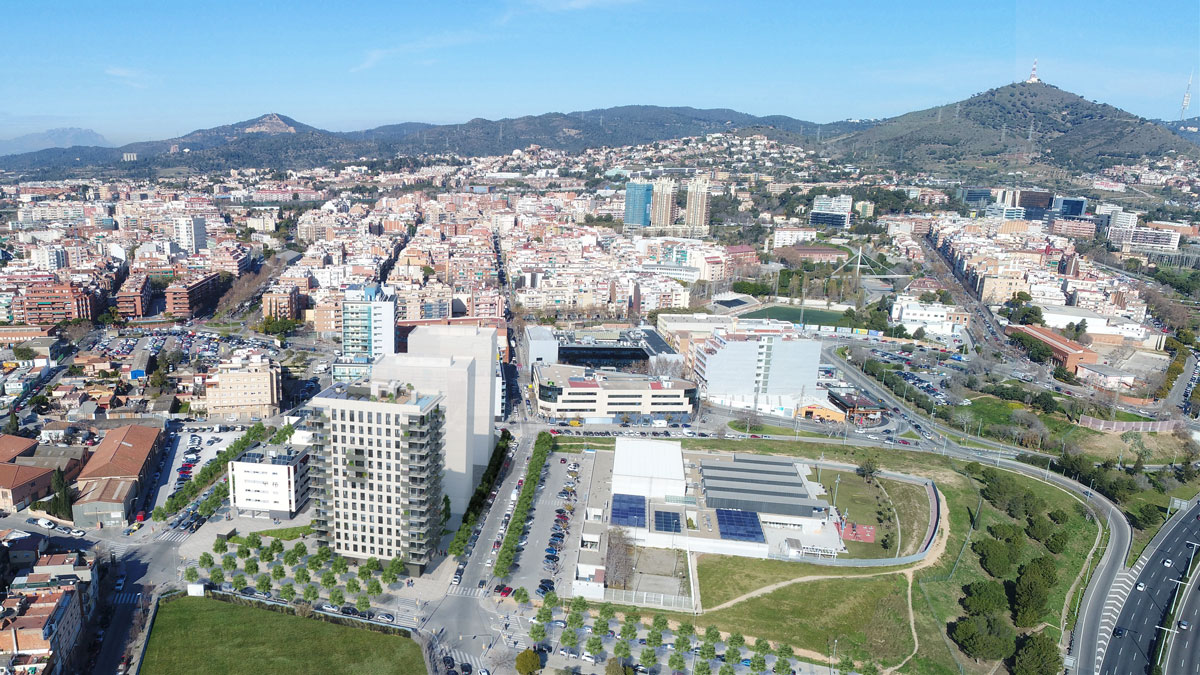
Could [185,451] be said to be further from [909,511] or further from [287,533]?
[909,511]

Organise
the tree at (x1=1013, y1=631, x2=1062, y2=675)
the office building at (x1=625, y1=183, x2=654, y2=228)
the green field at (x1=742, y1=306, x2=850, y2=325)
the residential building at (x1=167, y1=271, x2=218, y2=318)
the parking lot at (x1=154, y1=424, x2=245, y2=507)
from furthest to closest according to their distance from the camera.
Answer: the office building at (x1=625, y1=183, x2=654, y2=228)
the green field at (x1=742, y1=306, x2=850, y2=325)
the residential building at (x1=167, y1=271, x2=218, y2=318)
the parking lot at (x1=154, y1=424, x2=245, y2=507)
the tree at (x1=1013, y1=631, x2=1062, y2=675)

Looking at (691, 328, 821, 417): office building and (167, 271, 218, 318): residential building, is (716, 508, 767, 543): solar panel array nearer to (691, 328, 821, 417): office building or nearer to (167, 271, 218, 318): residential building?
(691, 328, 821, 417): office building

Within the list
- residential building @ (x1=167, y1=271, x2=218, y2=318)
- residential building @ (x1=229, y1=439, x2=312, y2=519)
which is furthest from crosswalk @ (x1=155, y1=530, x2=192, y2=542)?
residential building @ (x1=167, y1=271, x2=218, y2=318)

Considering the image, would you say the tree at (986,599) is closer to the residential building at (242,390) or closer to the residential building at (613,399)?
the residential building at (613,399)

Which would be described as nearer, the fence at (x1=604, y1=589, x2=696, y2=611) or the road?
the road

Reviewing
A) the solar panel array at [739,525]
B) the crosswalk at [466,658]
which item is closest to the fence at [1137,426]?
the solar panel array at [739,525]
